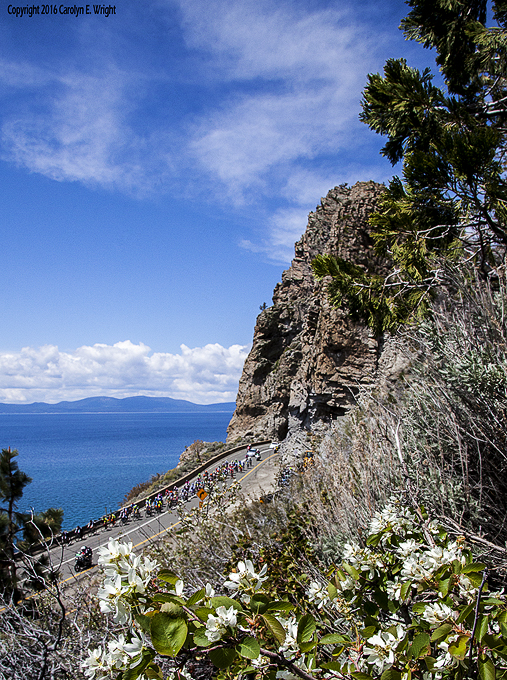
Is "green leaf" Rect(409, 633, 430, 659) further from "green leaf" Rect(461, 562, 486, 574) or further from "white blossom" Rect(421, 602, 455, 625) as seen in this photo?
"green leaf" Rect(461, 562, 486, 574)

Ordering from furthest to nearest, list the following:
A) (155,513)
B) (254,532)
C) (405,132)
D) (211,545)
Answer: (155,513)
(405,132)
(254,532)
(211,545)

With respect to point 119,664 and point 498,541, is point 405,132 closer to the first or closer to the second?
point 498,541

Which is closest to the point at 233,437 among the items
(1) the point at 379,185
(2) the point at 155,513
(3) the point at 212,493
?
(2) the point at 155,513

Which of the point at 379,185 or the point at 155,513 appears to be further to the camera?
the point at 155,513

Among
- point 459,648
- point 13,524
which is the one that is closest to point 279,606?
point 459,648

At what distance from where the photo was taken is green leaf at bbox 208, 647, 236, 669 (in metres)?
1.22

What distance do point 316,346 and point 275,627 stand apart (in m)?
18.3

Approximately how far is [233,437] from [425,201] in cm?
4306

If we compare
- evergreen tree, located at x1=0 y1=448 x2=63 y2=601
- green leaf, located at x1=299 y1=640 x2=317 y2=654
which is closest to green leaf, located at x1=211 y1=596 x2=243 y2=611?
green leaf, located at x1=299 y1=640 x2=317 y2=654

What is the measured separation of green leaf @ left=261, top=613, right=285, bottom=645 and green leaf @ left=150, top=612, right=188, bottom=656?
0.30 m

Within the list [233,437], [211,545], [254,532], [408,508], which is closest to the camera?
[408,508]

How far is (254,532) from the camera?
6117 millimetres

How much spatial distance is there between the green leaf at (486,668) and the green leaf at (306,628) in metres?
0.56

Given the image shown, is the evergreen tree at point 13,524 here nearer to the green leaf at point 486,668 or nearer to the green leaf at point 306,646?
the green leaf at point 306,646
